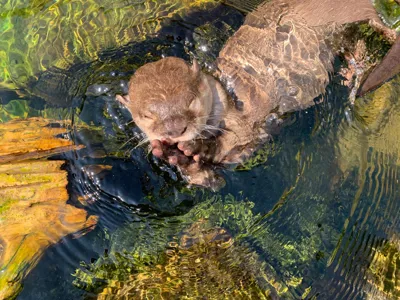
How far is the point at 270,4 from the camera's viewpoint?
136 inches

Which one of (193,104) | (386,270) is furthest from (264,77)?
(386,270)

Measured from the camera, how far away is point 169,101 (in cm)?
238

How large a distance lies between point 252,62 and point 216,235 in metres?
1.23

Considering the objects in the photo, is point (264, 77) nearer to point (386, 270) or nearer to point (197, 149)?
point (197, 149)

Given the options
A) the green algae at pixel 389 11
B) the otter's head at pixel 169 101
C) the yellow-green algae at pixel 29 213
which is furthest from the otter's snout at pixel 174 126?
the green algae at pixel 389 11

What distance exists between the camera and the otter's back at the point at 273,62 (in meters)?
3.13

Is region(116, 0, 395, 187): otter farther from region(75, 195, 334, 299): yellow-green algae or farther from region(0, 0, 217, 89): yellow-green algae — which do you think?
region(0, 0, 217, 89): yellow-green algae

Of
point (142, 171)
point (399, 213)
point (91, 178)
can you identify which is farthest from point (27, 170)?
point (399, 213)

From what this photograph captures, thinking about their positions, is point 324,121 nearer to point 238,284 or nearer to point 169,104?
point 238,284

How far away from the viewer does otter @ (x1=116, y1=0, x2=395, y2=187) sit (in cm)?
294

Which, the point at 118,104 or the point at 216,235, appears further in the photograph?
the point at 118,104

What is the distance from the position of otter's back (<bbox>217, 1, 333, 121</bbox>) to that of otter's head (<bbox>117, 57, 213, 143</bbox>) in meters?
0.55

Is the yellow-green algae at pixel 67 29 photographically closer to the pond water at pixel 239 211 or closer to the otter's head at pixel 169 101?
the pond water at pixel 239 211

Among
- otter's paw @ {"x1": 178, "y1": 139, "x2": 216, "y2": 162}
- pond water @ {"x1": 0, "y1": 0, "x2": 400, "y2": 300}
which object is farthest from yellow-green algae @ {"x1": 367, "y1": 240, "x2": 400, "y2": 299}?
otter's paw @ {"x1": 178, "y1": 139, "x2": 216, "y2": 162}
